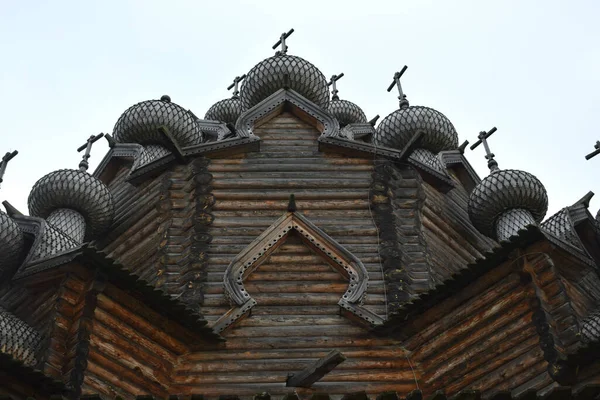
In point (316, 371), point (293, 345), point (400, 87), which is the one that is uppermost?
point (400, 87)

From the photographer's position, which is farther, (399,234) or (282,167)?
(282,167)

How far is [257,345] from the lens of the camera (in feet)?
35.5

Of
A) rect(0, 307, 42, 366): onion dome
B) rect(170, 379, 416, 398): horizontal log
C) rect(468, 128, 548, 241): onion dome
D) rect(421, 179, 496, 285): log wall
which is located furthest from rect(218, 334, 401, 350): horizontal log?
rect(468, 128, 548, 241): onion dome

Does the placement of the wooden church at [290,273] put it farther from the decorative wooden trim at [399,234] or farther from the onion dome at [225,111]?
the onion dome at [225,111]

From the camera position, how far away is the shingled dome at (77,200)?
14.4 metres

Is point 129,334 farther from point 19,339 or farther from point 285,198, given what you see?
point 285,198

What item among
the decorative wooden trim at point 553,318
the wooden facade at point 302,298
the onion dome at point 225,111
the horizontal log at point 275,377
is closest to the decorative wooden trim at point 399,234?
the wooden facade at point 302,298

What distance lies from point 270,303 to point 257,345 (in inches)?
29.8

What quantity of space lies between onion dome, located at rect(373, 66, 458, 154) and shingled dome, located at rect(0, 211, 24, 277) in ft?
22.6

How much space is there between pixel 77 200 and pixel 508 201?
6.69 meters

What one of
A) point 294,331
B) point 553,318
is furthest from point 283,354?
point 553,318

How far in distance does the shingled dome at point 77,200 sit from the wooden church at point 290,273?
0.07ft

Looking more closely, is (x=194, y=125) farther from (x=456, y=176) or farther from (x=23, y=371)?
(x=23, y=371)

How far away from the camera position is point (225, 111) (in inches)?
863
